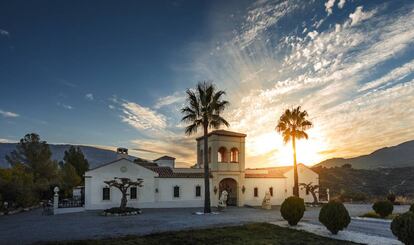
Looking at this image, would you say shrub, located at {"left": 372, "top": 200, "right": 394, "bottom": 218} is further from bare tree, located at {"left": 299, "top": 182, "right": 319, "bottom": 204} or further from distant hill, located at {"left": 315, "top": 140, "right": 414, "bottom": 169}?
distant hill, located at {"left": 315, "top": 140, "right": 414, "bottom": 169}

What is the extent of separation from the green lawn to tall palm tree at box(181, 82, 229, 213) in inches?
507

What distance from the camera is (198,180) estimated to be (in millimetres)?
36469

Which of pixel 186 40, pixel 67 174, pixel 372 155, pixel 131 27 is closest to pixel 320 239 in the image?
pixel 186 40

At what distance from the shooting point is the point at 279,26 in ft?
74.0

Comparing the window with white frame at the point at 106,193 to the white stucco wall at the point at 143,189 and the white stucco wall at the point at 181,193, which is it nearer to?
the white stucco wall at the point at 143,189

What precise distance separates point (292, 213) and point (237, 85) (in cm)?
1245

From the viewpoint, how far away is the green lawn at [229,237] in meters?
15.6

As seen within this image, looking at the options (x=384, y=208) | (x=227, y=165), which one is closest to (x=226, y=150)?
(x=227, y=165)

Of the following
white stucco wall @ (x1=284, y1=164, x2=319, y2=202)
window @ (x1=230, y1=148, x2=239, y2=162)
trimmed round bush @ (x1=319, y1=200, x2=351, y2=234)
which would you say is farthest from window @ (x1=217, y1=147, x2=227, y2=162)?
trimmed round bush @ (x1=319, y1=200, x2=351, y2=234)

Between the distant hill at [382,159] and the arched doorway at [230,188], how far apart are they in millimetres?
114297

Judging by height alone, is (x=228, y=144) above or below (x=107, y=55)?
below

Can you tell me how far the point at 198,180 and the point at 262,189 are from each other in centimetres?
853

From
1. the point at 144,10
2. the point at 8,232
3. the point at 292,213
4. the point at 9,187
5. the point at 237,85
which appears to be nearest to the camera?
the point at 8,232

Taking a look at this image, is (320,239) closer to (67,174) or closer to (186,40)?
(186,40)
